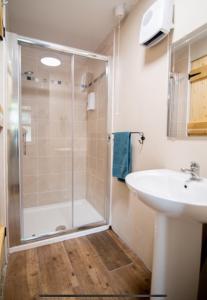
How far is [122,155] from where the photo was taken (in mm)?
1683

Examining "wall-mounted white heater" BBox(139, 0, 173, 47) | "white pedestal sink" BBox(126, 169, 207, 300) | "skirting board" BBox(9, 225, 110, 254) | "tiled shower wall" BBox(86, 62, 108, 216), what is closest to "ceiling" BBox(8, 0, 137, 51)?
"tiled shower wall" BBox(86, 62, 108, 216)

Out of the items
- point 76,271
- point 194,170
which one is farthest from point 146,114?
point 76,271

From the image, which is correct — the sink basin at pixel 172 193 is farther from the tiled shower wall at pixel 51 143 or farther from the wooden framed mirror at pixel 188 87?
the tiled shower wall at pixel 51 143

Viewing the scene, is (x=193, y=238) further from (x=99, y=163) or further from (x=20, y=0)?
(x=20, y=0)

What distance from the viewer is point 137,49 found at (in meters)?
1.55

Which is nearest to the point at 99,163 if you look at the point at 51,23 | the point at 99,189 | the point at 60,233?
the point at 99,189

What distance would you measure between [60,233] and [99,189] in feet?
2.52

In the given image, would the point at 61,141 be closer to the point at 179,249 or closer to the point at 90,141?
the point at 90,141

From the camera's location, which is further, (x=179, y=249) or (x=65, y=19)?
(x=65, y=19)

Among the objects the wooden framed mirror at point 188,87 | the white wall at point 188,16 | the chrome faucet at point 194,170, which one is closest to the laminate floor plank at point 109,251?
the chrome faucet at point 194,170

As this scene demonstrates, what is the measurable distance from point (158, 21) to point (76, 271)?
78.9 inches

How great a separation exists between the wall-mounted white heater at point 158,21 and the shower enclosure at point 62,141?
84 centimetres

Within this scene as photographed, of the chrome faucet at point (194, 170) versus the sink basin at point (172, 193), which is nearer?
the sink basin at point (172, 193)

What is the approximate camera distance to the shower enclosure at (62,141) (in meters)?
2.20
